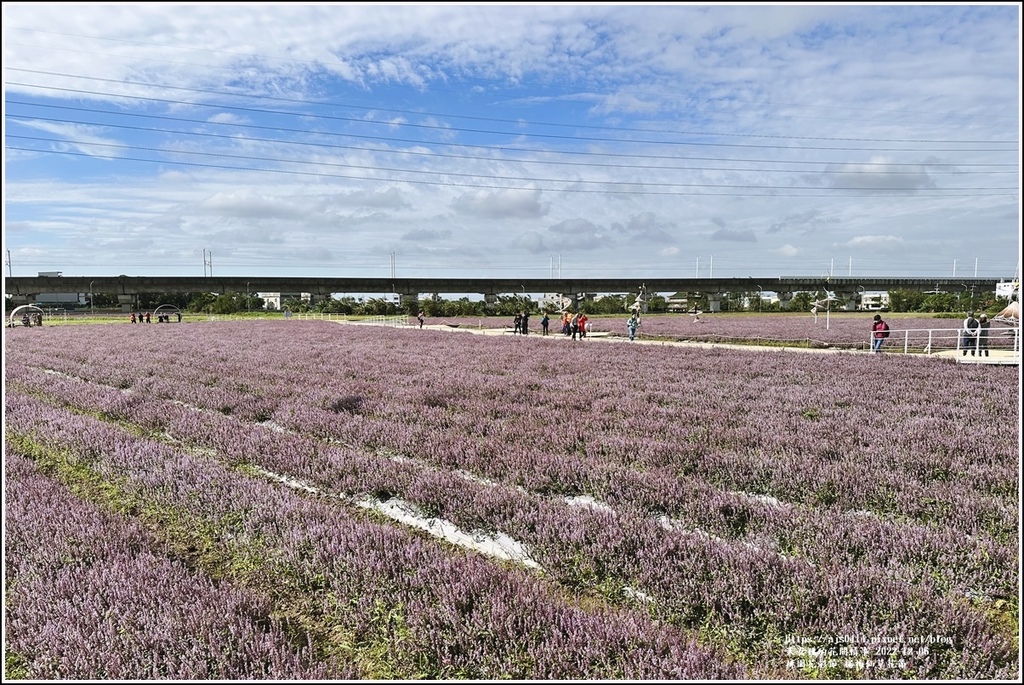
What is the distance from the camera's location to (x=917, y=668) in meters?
2.67

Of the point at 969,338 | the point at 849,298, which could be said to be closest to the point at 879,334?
the point at 969,338

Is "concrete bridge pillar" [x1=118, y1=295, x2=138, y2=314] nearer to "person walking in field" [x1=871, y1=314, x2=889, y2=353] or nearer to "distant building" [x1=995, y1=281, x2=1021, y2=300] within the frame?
"person walking in field" [x1=871, y1=314, x2=889, y2=353]

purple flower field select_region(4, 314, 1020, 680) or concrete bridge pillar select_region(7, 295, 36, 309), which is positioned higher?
concrete bridge pillar select_region(7, 295, 36, 309)

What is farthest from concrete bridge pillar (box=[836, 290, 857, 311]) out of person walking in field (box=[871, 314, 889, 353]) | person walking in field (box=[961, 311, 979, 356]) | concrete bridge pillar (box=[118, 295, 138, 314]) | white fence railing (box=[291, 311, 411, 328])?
concrete bridge pillar (box=[118, 295, 138, 314])

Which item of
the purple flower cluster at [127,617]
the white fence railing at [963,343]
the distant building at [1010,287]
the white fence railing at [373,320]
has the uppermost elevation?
the distant building at [1010,287]

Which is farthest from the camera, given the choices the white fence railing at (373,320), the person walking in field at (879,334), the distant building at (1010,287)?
the white fence railing at (373,320)

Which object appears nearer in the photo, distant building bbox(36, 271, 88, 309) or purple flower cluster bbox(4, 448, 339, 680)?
purple flower cluster bbox(4, 448, 339, 680)

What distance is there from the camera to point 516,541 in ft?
14.1

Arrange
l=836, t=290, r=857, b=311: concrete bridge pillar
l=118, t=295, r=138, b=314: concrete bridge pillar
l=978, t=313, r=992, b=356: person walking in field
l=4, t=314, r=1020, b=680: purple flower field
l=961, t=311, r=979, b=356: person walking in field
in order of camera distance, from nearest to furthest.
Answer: l=4, t=314, r=1020, b=680: purple flower field, l=961, t=311, r=979, b=356: person walking in field, l=978, t=313, r=992, b=356: person walking in field, l=118, t=295, r=138, b=314: concrete bridge pillar, l=836, t=290, r=857, b=311: concrete bridge pillar

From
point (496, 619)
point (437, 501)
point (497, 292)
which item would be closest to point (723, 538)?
point (496, 619)

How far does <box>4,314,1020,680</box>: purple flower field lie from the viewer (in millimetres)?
2789

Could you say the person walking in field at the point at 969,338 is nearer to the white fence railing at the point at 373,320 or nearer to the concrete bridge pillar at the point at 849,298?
the white fence railing at the point at 373,320

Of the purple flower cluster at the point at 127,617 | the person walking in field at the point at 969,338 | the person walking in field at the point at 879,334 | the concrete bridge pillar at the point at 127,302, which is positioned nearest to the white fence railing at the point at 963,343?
the person walking in field at the point at 969,338

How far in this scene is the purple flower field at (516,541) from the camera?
9.15 ft
